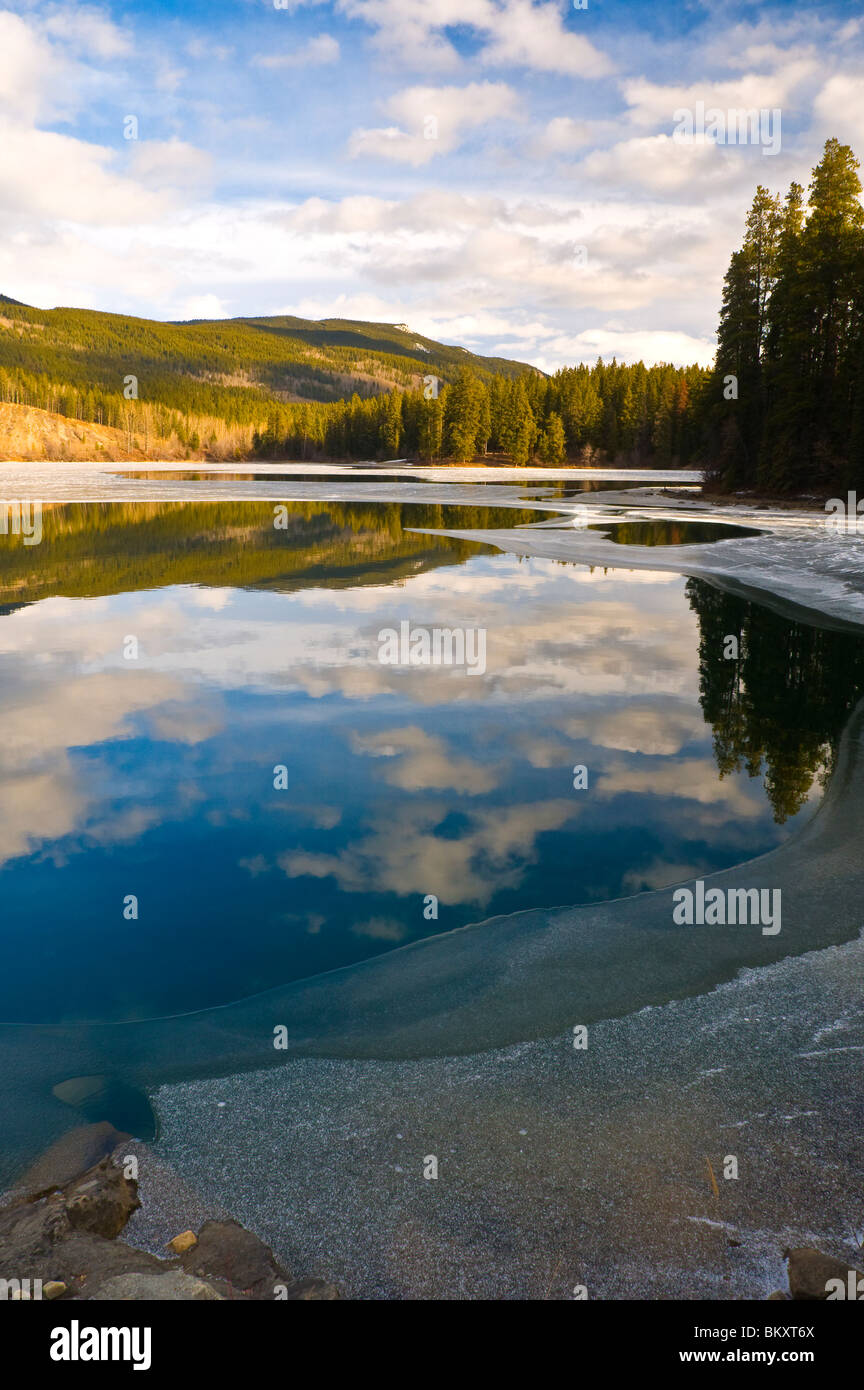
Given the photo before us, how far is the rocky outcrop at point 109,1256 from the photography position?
11.1ft

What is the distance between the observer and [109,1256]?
355cm

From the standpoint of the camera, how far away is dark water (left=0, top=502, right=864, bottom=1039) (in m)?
Result: 6.39

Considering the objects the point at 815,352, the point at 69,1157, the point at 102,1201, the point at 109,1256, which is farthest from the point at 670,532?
the point at 109,1256

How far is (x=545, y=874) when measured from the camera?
7.27 metres

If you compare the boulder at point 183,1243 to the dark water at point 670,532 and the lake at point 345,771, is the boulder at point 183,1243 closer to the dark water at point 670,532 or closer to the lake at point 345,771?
the lake at point 345,771

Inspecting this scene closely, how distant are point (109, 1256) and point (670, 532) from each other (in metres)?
32.3

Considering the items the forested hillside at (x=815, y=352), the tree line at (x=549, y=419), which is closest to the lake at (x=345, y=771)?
the forested hillside at (x=815, y=352)

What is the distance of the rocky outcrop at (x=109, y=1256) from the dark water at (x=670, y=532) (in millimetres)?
27588

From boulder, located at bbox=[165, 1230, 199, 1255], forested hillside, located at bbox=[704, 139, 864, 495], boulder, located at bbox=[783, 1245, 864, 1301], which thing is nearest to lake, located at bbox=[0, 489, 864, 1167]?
boulder, located at bbox=[165, 1230, 199, 1255]

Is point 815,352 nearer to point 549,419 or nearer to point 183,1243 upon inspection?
point 183,1243

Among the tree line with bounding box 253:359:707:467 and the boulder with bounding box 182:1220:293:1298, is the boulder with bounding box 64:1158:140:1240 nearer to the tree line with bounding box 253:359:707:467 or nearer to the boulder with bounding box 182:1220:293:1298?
the boulder with bounding box 182:1220:293:1298

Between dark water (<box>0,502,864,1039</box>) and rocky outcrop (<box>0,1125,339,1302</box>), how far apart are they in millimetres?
1576
